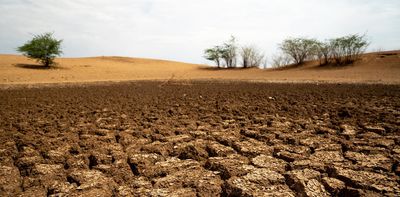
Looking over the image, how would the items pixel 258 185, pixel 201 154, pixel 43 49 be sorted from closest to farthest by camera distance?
pixel 258 185 → pixel 201 154 → pixel 43 49

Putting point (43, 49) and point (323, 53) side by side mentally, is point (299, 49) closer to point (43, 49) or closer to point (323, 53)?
point (323, 53)

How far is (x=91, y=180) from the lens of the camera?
2.88m

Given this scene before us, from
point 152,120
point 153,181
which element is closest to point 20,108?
point 152,120

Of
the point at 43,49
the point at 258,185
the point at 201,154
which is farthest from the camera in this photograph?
the point at 43,49

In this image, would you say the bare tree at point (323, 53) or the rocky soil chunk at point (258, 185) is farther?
the bare tree at point (323, 53)

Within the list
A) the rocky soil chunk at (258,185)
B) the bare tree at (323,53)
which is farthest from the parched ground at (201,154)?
the bare tree at (323,53)

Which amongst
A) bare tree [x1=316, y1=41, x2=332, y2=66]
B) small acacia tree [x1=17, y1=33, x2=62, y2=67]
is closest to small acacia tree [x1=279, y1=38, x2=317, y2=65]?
bare tree [x1=316, y1=41, x2=332, y2=66]

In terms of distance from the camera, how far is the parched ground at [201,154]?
2717 mm

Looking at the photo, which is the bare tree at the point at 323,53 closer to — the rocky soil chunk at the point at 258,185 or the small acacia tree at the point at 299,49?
the small acacia tree at the point at 299,49

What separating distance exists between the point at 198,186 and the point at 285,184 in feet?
2.77

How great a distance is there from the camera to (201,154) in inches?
141

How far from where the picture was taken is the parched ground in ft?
8.91

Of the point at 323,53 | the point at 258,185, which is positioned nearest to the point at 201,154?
the point at 258,185

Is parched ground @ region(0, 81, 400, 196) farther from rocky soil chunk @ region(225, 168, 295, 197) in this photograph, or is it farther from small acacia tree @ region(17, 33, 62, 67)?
small acacia tree @ region(17, 33, 62, 67)
